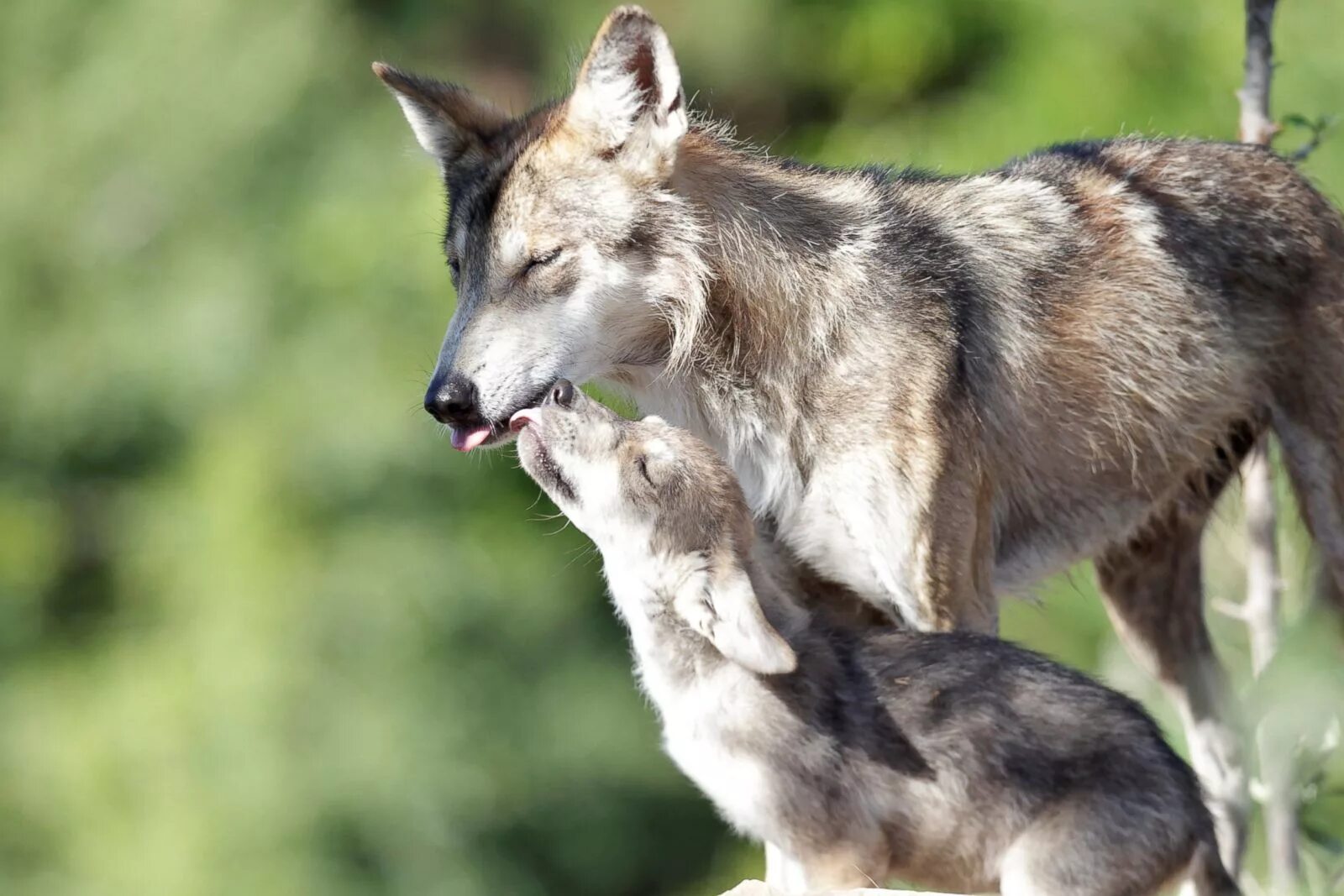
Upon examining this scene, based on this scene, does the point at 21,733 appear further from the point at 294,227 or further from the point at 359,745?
the point at 294,227

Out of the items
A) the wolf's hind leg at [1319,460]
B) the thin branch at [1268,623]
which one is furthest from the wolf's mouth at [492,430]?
the thin branch at [1268,623]

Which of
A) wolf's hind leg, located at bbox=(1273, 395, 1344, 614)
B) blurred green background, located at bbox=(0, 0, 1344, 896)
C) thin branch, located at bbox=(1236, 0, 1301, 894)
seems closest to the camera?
wolf's hind leg, located at bbox=(1273, 395, 1344, 614)

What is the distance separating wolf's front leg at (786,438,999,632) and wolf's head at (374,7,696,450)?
2.23 ft

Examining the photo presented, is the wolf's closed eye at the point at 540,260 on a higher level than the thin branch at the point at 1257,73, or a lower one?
lower

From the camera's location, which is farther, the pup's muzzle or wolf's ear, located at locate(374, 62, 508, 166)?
wolf's ear, located at locate(374, 62, 508, 166)

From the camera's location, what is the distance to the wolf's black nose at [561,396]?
5238 millimetres

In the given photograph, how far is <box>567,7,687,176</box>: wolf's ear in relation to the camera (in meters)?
5.45

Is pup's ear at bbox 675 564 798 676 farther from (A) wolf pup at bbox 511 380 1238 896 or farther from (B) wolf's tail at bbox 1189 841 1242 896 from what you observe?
(B) wolf's tail at bbox 1189 841 1242 896

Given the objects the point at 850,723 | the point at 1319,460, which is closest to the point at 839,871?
Answer: the point at 850,723

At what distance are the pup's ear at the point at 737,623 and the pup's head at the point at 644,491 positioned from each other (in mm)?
17

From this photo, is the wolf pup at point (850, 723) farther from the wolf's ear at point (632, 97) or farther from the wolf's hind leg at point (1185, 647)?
the wolf's hind leg at point (1185, 647)

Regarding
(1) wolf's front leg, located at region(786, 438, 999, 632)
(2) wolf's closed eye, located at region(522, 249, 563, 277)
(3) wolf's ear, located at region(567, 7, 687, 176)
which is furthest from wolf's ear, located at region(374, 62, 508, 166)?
(1) wolf's front leg, located at region(786, 438, 999, 632)

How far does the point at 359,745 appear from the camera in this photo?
14852 millimetres

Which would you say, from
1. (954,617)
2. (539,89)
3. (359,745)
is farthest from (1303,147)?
(539,89)
